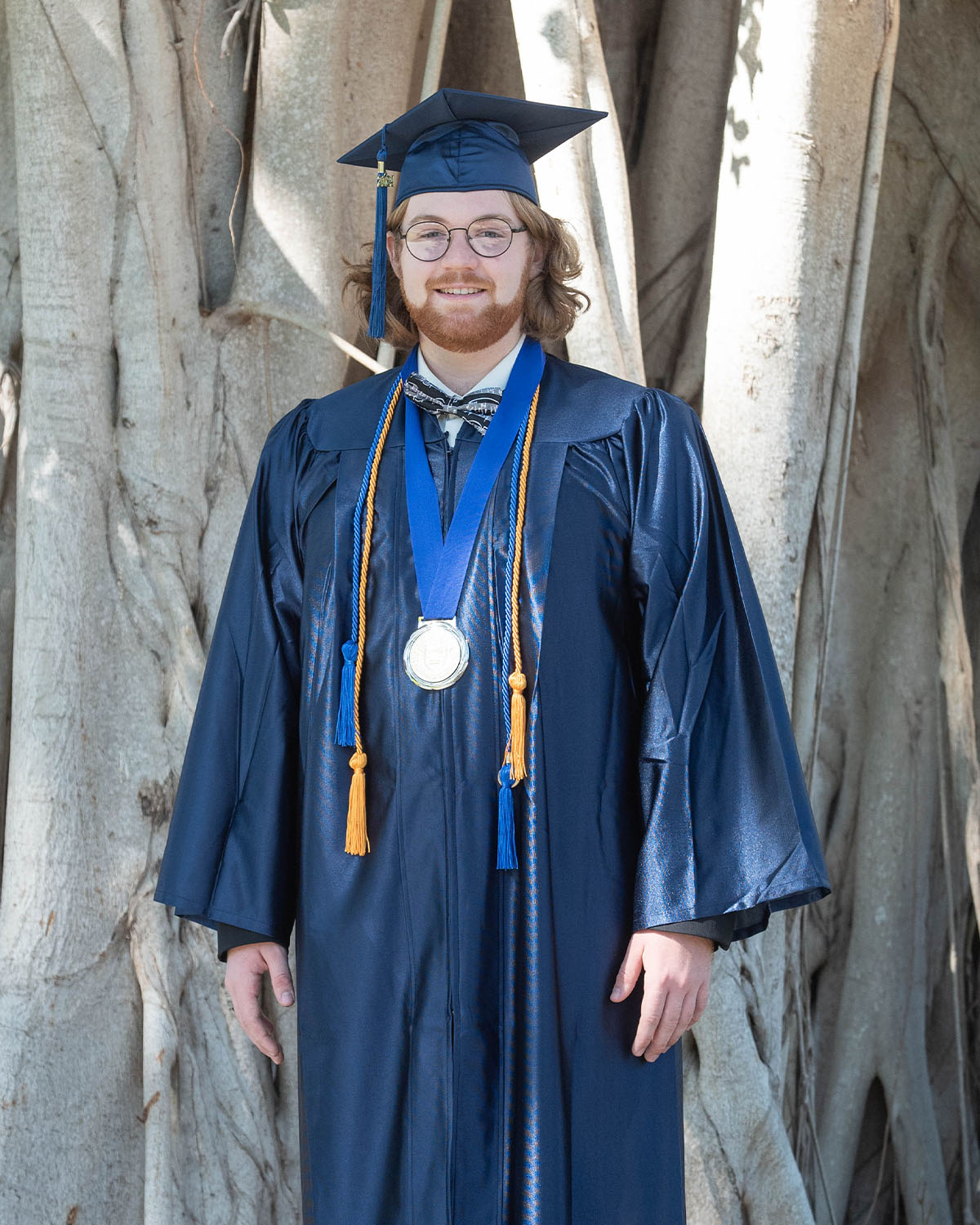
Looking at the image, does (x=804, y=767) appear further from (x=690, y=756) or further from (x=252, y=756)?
(x=252, y=756)

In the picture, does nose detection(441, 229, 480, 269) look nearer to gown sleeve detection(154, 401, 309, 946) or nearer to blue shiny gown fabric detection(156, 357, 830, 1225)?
blue shiny gown fabric detection(156, 357, 830, 1225)

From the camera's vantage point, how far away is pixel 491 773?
6.09 feet

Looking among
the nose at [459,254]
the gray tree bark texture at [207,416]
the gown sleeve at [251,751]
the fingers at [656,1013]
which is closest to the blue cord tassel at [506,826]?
the fingers at [656,1013]

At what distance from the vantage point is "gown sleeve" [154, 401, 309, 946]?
199 centimetres

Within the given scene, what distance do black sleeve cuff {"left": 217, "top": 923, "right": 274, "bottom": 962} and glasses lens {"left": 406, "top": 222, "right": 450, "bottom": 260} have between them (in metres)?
1.06

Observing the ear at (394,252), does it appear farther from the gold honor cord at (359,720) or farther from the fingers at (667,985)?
the fingers at (667,985)

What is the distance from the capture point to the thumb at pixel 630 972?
1842 millimetres

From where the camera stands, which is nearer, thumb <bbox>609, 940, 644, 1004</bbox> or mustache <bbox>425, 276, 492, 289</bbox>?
thumb <bbox>609, 940, 644, 1004</bbox>

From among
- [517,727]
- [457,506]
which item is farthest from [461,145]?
[517,727]

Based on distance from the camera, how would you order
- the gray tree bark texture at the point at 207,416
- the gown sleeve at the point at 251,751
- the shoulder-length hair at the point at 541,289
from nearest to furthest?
the gown sleeve at the point at 251,751
the shoulder-length hair at the point at 541,289
the gray tree bark texture at the point at 207,416

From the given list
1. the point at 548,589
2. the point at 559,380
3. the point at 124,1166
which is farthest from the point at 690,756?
the point at 124,1166

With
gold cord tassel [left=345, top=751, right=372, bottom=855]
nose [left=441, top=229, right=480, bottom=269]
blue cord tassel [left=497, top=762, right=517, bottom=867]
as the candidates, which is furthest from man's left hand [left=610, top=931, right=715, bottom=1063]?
nose [left=441, top=229, right=480, bottom=269]

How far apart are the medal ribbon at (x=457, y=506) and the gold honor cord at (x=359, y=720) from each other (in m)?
0.06

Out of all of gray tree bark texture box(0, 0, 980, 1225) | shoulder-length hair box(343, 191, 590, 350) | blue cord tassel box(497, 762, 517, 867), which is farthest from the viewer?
gray tree bark texture box(0, 0, 980, 1225)
